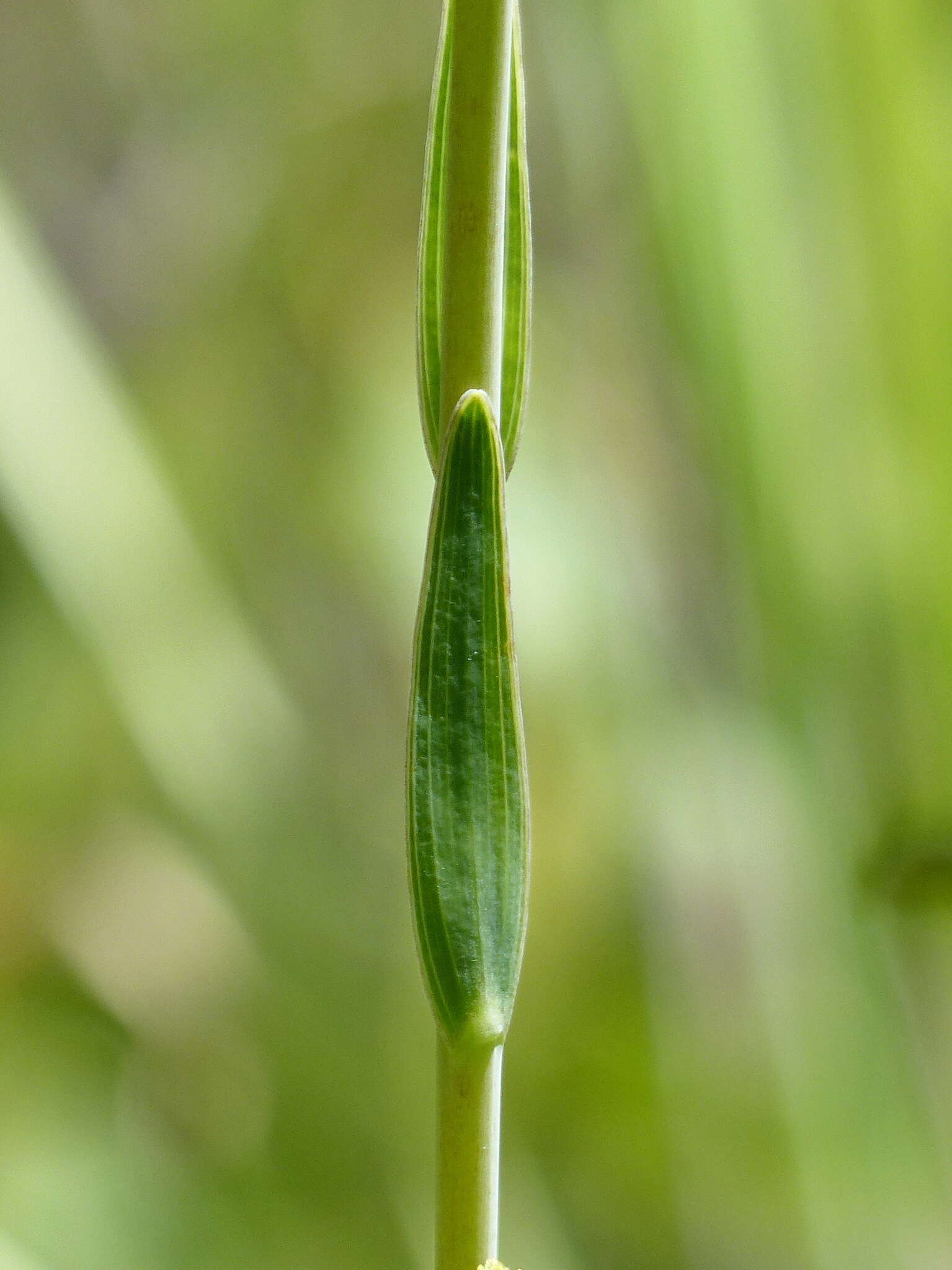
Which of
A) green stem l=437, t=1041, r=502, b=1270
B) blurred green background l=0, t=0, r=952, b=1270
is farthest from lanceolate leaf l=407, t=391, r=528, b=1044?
blurred green background l=0, t=0, r=952, b=1270

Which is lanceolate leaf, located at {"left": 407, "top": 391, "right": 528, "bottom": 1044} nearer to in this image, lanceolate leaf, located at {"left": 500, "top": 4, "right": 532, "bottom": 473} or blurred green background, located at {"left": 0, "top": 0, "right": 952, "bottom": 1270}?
lanceolate leaf, located at {"left": 500, "top": 4, "right": 532, "bottom": 473}

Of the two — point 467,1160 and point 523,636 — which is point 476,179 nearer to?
point 467,1160

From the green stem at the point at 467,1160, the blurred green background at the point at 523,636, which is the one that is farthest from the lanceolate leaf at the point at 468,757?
the blurred green background at the point at 523,636

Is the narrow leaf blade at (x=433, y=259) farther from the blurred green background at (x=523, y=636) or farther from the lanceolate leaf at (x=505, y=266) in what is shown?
the blurred green background at (x=523, y=636)

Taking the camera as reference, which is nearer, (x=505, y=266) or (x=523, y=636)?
(x=505, y=266)

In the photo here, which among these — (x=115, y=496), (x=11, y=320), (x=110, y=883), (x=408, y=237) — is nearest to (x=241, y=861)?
(x=110, y=883)

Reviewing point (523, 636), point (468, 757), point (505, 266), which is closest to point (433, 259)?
point (505, 266)

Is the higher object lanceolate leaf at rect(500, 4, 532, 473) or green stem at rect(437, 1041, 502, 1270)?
lanceolate leaf at rect(500, 4, 532, 473)

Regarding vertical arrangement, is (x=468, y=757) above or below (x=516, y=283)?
below
